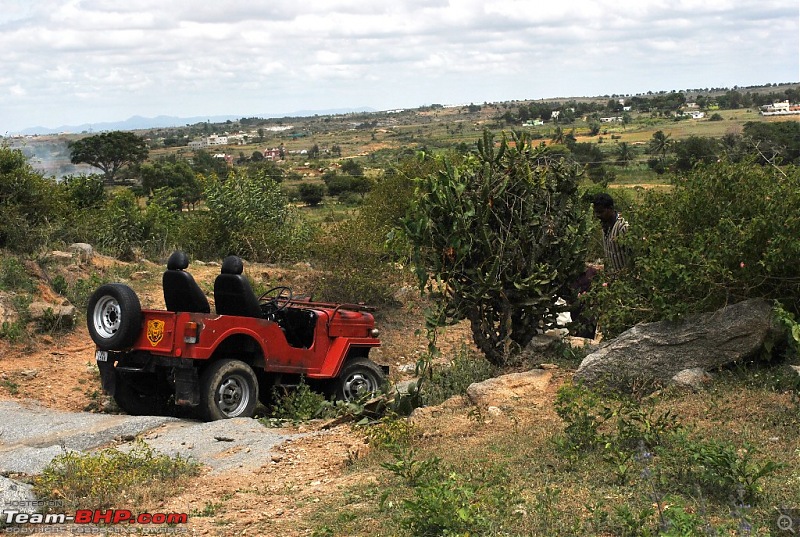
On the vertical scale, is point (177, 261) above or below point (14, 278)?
above

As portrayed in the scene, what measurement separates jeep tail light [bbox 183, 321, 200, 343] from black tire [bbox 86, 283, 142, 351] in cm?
51

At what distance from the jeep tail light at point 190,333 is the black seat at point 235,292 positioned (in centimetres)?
53

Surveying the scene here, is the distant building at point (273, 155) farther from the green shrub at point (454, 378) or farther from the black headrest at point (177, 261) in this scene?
the black headrest at point (177, 261)

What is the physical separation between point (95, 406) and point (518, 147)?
18.3ft

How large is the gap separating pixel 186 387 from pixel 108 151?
224 feet

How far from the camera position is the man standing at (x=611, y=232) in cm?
993

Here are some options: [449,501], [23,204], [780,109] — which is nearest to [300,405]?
[449,501]

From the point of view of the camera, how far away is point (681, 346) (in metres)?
8.36

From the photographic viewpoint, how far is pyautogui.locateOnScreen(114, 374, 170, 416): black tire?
32.1 feet

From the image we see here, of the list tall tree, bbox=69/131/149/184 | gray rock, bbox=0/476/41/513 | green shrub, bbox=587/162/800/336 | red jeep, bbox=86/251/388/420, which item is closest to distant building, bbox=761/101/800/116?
tall tree, bbox=69/131/149/184

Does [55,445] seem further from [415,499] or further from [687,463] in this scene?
[687,463]

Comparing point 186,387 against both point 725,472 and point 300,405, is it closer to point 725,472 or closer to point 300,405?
point 300,405

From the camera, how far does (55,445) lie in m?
8.29

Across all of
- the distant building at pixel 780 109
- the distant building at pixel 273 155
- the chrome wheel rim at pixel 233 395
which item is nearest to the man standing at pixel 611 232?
the chrome wheel rim at pixel 233 395
